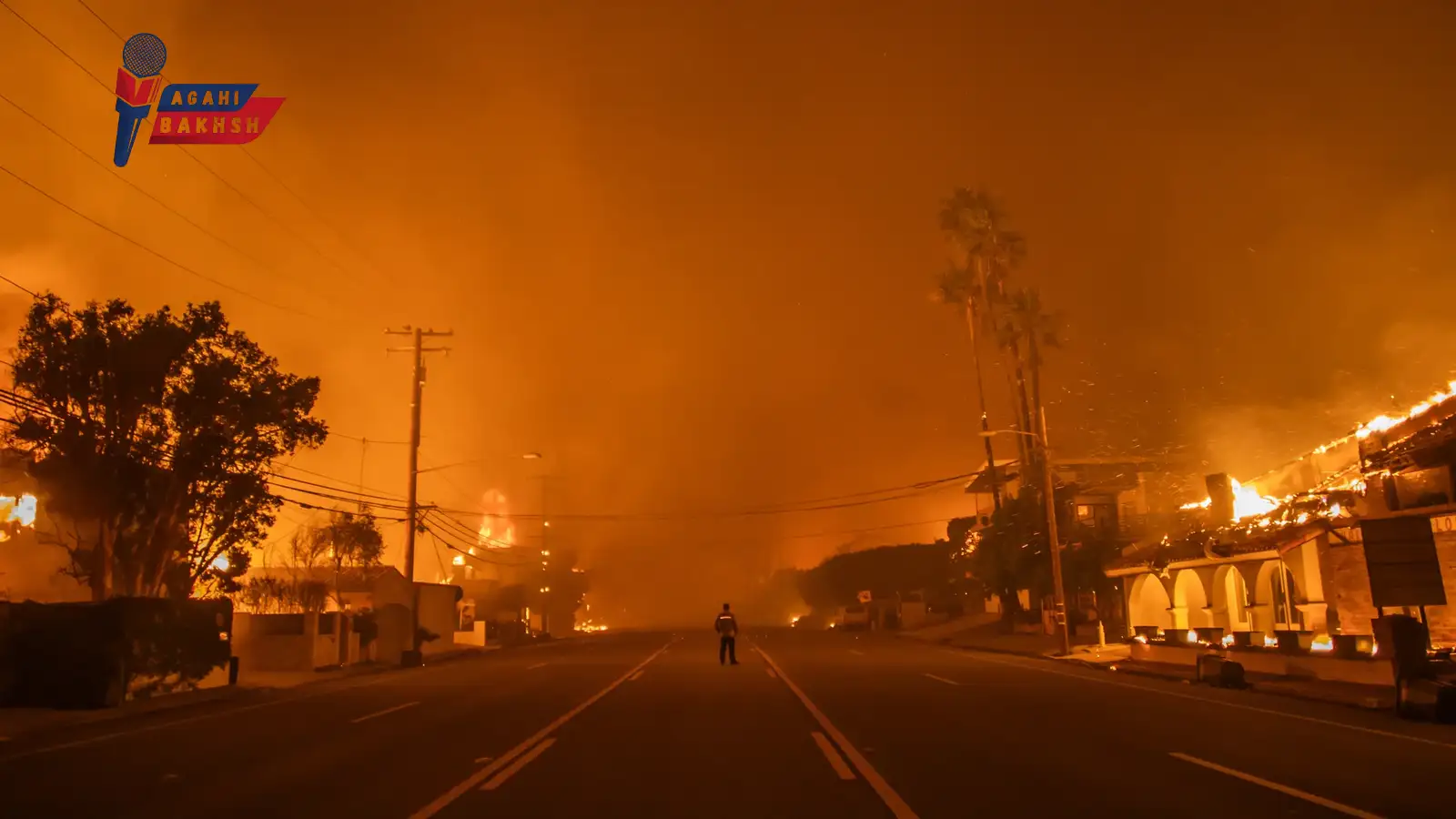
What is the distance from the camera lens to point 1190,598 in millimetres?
36219

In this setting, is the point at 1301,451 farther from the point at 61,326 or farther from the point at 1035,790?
the point at 61,326

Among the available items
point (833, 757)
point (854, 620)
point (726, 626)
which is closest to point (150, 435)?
point (726, 626)

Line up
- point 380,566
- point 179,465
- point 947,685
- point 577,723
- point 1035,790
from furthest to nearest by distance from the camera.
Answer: point 380,566
point 179,465
point 947,685
point 577,723
point 1035,790

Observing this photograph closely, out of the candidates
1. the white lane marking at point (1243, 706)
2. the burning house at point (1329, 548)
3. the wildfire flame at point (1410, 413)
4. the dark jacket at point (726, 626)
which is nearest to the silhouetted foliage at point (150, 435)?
the dark jacket at point (726, 626)

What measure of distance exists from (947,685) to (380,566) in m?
43.2

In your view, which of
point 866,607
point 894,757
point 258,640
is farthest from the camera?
point 866,607

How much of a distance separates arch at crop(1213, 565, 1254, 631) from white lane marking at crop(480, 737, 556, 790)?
88.4ft

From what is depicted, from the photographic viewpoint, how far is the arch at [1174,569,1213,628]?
116 feet

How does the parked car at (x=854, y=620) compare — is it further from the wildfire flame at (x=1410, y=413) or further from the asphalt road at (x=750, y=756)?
the asphalt road at (x=750, y=756)

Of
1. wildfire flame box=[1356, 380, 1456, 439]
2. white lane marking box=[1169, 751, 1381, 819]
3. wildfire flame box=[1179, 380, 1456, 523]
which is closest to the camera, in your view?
white lane marking box=[1169, 751, 1381, 819]

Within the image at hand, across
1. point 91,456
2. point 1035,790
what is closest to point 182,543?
point 91,456

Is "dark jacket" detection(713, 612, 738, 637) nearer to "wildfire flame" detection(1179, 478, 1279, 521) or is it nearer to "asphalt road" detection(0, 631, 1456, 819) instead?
"asphalt road" detection(0, 631, 1456, 819)

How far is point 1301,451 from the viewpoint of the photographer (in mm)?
38250

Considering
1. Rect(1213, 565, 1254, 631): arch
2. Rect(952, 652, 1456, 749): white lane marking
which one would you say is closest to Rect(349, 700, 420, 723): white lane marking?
Rect(952, 652, 1456, 749): white lane marking
